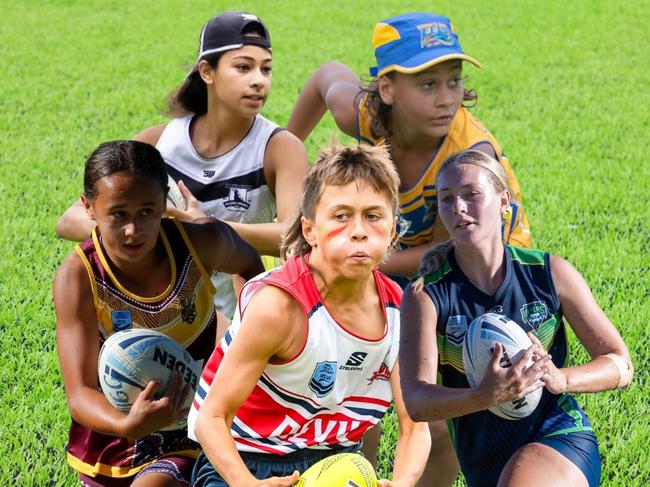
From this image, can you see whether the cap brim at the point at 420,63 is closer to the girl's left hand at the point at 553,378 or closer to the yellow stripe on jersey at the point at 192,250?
the yellow stripe on jersey at the point at 192,250

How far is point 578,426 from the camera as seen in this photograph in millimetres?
3557

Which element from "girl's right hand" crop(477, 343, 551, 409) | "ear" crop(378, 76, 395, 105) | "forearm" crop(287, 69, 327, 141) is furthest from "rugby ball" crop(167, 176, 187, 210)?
"girl's right hand" crop(477, 343, 551, 409)

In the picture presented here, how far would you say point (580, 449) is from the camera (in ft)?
11.4

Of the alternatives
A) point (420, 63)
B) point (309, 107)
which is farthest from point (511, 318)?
point (309, 107)

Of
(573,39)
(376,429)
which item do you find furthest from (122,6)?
(376,429)

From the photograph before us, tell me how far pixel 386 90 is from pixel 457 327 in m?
1.81

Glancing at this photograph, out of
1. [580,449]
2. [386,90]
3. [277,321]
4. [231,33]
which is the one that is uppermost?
[231,33]

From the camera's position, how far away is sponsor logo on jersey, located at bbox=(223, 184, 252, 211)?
5.22 m

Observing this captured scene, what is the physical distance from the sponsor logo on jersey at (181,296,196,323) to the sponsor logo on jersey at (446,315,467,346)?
1115 mm

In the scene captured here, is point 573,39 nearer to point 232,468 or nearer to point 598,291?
point 598,291

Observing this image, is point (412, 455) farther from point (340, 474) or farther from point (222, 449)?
point (222, 449)

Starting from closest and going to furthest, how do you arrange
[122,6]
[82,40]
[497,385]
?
[497,385], [82,40], [122,6]

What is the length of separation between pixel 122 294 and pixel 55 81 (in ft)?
32.5

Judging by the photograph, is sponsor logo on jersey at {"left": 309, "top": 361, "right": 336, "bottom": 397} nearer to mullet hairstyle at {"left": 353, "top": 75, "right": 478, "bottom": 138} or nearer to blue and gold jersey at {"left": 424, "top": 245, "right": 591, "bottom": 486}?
blue and gold jersey at {"left": 424, "top": 245, "right": 591, "bottom": 486}
